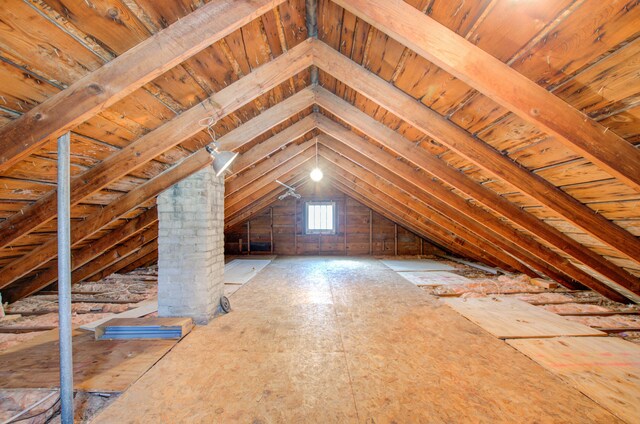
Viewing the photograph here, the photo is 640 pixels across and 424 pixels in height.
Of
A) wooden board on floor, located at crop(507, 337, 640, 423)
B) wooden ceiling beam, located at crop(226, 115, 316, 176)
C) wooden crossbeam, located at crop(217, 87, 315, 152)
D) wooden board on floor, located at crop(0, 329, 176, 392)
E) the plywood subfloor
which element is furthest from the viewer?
the plywood subfloor

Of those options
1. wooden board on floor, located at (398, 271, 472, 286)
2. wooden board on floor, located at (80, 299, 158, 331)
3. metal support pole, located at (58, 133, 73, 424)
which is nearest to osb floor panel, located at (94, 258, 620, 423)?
metal support pole, located at (58, 133, 73, 424)

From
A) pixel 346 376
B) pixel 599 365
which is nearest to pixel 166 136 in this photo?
pixel 346 376

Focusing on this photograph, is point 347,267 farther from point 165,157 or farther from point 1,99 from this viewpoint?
point 1,99

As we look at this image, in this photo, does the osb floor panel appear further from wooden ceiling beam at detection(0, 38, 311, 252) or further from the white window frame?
the white window frame

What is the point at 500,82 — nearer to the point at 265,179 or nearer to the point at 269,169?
the point at 269,169

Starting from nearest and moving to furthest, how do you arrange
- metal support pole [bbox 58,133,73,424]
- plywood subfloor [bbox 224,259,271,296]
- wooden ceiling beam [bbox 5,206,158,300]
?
1. metal support pole [bbox 58,133,73,424]
2. wooden ceiling beam [bbox 5,206,158,300]
3. plywood subfloor [bbox 224,259,271,296]

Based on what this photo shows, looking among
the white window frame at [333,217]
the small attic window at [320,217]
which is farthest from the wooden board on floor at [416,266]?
the small attic window at [320,217]

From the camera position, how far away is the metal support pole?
4.65 ft

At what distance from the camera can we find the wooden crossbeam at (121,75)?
1291 mm

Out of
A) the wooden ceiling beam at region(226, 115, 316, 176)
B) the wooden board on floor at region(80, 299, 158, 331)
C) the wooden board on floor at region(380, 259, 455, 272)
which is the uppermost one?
the wooden ceiling beam at region(226, 115, 316, 176)

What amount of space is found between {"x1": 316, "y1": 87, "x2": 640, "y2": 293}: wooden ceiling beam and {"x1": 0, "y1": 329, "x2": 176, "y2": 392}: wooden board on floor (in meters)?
2.82

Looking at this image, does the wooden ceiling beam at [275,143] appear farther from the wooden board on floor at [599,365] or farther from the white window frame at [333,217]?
the white window frame at [333,217]

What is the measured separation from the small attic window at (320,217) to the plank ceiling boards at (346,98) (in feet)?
17.8

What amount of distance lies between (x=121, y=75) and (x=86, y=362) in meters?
2.27
